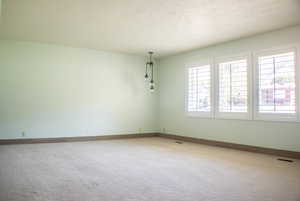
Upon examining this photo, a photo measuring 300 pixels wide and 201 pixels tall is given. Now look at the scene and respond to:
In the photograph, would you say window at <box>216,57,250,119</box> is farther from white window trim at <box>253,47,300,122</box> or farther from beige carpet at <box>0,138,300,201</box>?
beige carpet at <box>0,138,300,201</box>

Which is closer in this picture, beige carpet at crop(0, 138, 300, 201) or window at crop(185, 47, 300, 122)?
beige carpet at crop(0, 138, 300, 201)

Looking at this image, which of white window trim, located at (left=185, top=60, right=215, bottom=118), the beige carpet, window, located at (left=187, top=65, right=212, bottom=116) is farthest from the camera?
window, located at (left=187, top=65, right=212, bottom=116)

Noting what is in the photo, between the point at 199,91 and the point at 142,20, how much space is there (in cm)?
284

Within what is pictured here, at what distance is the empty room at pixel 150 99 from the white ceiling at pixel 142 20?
0.03 meters

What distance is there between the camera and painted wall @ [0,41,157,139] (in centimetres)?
593

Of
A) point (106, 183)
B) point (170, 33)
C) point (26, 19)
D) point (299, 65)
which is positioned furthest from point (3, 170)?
point (299, 65)

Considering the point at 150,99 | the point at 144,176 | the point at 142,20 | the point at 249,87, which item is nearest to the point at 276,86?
the point at 249,87

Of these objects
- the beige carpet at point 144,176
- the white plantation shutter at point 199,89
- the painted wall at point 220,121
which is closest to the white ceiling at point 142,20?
the painted wall at point 220,121

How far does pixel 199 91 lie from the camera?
21.6 feet

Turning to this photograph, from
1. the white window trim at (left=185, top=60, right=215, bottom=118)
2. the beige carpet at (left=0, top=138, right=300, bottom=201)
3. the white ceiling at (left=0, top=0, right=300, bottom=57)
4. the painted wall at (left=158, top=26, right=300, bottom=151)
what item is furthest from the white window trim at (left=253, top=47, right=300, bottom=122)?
the white window trim at (left=185, top=60, right=215, bottom=118)

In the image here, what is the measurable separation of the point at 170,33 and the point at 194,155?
2610mm

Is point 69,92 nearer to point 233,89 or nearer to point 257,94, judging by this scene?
point 233,89

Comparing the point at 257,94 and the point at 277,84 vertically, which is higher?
the point at 277,84

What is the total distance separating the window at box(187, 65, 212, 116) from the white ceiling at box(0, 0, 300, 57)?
805 mm
